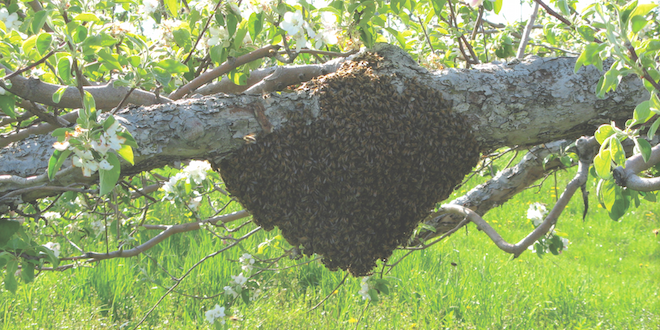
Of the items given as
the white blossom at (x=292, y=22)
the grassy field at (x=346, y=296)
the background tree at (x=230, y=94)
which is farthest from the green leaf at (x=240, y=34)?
the grassy field at (x=346, y=296)

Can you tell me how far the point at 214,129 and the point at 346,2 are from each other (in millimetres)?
609

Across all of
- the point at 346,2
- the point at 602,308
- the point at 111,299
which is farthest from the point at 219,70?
the point at 602,308

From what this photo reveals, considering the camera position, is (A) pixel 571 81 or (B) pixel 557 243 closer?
(A) pixel 571 81

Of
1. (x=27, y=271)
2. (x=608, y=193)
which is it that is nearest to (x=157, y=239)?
(x=27, y=271)

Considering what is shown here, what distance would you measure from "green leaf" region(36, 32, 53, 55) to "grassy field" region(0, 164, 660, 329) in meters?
2.45

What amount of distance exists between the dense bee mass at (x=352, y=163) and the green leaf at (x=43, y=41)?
1.89ft

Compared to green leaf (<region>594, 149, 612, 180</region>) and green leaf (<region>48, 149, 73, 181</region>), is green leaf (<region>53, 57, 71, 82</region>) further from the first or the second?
green leaf (<region>594, 149, 612, 180</region>)

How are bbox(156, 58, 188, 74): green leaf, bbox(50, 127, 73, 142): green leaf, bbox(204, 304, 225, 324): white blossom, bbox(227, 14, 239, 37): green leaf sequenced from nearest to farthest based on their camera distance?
bbox(50, 127, 73, 142): green leaf
bbox(156, 58, 188, 74): green leaf
bbox(227, 14, 239, 37): green leaf
bbox(204, 304, 225, 324): white blossom

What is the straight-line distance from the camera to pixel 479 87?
1575 millimetres

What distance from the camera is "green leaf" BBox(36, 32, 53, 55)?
1050 mm

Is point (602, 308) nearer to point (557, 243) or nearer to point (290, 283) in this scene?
point (557, 243)

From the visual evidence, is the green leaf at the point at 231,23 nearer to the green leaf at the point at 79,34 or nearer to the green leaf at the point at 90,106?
the green leaf at the point at 79,34

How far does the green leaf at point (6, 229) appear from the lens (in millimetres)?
1346

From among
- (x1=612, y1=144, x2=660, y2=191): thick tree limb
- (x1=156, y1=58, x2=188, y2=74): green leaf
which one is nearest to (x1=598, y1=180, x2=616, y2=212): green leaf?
(x1=612, y1=144, x2=660, y2=191): thick tree limb
